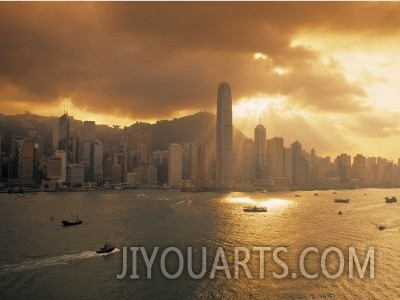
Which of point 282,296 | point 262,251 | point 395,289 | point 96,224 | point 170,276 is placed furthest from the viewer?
point 96,224

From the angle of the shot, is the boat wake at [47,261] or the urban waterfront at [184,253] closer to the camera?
the urban waterfront at [184,253]

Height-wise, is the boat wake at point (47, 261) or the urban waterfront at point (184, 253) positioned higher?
the boat wake at point (47, 261)

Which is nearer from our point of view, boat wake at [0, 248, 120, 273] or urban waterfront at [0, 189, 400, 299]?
urban waterfront at [0, 189, 400, 299]

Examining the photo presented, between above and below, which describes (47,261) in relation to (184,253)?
above

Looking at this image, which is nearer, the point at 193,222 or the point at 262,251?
the point at 262,251

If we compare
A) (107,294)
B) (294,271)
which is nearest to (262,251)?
(294,271)

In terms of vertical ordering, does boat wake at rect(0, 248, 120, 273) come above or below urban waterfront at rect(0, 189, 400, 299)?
above

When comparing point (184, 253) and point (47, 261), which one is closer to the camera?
point (47, 261)

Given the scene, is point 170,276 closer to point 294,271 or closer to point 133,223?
point 294,271
